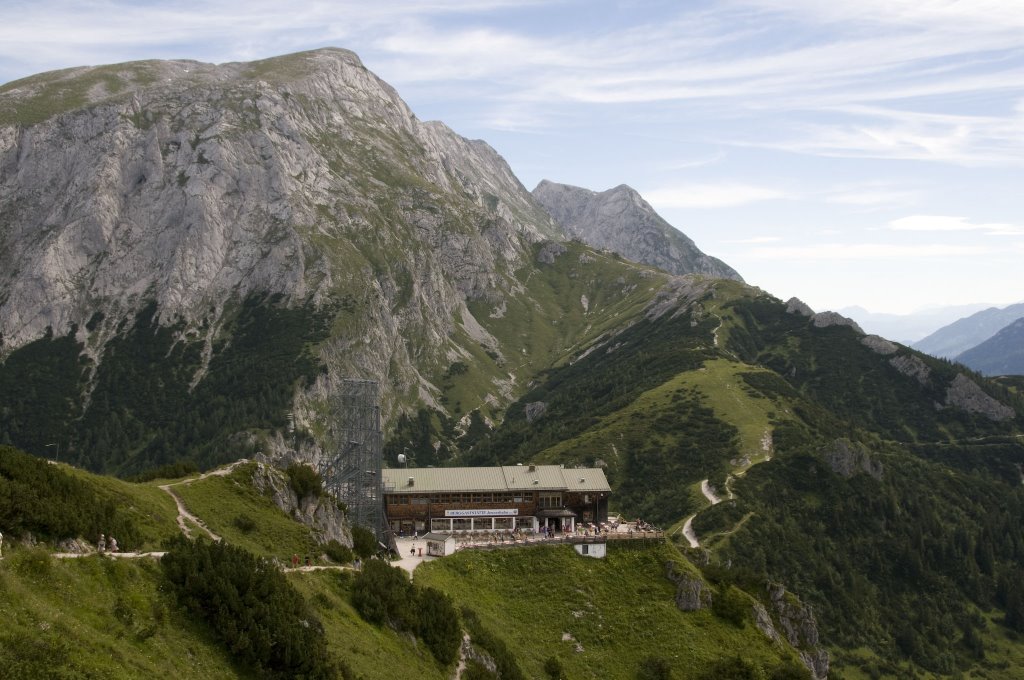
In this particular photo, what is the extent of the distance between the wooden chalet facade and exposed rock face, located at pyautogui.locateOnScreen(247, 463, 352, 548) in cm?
2086

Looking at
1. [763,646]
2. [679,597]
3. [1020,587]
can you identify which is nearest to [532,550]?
[679,597]

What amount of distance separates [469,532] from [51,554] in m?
60.4

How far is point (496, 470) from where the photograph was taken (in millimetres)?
104312

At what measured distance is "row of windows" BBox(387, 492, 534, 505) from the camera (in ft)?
322

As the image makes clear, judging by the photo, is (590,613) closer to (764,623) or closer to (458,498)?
(764,623)

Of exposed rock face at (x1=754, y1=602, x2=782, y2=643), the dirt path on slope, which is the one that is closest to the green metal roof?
exposed rock face at (x1=754, y1=602, x2=782, y2=643)

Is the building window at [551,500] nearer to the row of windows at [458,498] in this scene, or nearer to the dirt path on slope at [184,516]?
the row of windows at [458,498]

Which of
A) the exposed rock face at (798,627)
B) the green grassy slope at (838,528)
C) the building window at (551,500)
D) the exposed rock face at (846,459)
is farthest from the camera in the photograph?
the exposed rock face at (846,459)

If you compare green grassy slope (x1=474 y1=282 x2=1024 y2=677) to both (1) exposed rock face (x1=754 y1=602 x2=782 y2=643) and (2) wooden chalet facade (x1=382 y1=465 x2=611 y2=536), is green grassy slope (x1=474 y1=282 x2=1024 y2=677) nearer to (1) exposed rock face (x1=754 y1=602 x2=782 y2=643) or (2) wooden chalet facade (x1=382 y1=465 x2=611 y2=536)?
(2) wooden chalet facade (x1=382 y1=465 x2=611 y2=536)

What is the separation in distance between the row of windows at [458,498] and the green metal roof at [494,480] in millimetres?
797

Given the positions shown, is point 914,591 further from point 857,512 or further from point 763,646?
point 763,646

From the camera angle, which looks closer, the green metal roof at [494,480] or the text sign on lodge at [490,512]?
the text sign on lodge at [490,512]

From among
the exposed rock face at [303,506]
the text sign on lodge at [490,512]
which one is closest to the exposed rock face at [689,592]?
the text sign on lodge at [490,512]

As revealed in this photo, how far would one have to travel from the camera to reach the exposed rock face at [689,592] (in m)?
79.4
